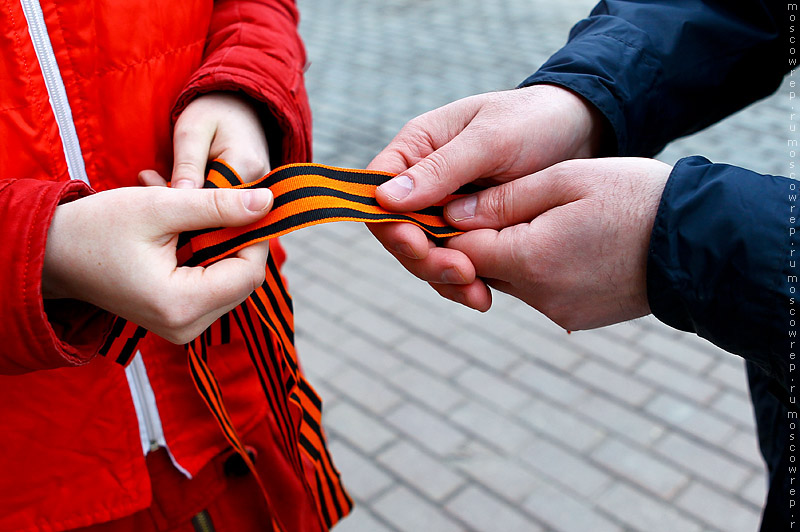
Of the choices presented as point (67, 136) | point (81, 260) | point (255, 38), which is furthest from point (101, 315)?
point (255, 38)

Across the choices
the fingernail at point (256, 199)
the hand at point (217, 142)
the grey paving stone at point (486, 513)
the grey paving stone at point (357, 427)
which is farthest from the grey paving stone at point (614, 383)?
the fingernail at point (256, 199)

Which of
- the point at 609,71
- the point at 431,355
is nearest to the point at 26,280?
the point at 609,71

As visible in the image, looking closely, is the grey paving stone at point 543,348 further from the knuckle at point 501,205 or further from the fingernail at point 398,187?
the fingernail at point 398,187

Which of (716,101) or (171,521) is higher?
(716,101)

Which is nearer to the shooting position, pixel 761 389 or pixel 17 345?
pixel 17 345

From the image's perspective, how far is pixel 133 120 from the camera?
1.45 meters

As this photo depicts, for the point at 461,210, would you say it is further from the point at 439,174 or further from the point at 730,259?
the point at 730,259

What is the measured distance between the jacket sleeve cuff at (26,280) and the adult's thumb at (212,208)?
17cm

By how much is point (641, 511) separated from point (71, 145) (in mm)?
2551

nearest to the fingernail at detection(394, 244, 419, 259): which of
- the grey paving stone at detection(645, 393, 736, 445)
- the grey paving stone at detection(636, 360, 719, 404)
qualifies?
the grey paving stone at detection(645, 393, 736, 445)

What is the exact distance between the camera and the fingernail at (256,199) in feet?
4.33

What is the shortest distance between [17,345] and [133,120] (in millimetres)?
493

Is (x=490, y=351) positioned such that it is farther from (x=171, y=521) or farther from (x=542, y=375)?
(x=171, y=521)

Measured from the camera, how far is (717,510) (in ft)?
9.93
